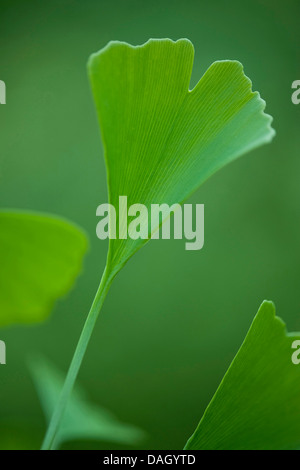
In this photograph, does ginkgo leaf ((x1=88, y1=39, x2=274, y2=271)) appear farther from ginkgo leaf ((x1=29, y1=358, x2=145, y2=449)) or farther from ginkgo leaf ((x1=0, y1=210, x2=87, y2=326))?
ginkgo leaf ((x1=29, y1=358, x2=145, y2=449))

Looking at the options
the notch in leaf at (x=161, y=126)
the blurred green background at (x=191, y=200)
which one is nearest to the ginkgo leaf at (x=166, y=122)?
the notch in leaf at (x=161, y=126)

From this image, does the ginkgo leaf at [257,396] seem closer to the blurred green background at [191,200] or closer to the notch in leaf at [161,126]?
the notch in leaf at [161,126]

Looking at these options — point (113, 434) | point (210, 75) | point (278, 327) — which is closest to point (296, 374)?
point (278, 327)

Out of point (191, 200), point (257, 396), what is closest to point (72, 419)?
point (257, 396)

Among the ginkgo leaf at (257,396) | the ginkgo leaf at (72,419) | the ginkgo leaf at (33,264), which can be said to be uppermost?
the ginkgo leaf at (33,264)

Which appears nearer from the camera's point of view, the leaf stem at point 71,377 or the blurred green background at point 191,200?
the leaf stem at point 71,377

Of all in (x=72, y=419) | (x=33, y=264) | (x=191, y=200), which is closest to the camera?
(x=33, y=264)

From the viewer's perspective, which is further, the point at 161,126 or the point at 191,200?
the point at 191,200

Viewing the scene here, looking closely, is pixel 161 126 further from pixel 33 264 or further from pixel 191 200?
pixel 191 200
